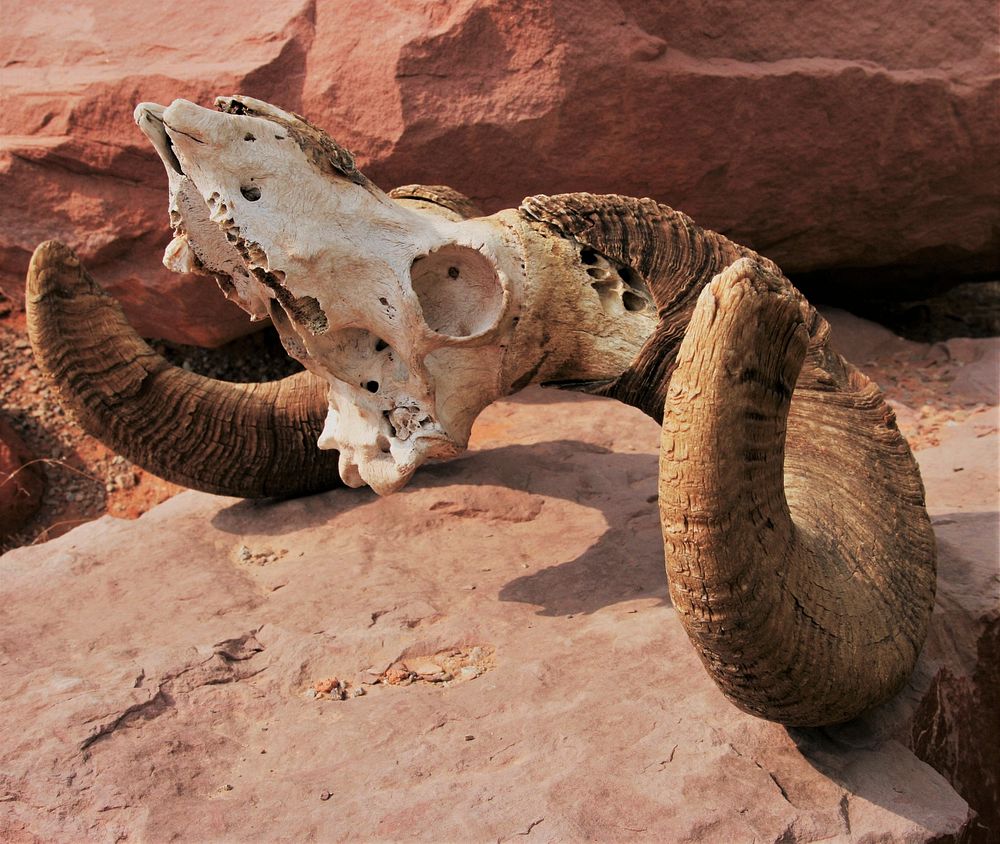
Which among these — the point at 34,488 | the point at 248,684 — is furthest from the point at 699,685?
the point at 34,488

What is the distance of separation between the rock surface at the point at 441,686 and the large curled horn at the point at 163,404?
0.20 meters

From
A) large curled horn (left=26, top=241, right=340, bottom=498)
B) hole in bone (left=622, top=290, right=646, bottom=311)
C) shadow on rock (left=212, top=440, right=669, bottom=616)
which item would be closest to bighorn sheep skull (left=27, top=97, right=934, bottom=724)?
hole in bone (left=622, top=290, right=646, bottom=311)

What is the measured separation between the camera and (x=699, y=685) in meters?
2.79

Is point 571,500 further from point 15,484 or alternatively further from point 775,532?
point 15,484

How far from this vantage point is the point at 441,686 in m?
2.94

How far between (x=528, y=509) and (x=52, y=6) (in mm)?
3539

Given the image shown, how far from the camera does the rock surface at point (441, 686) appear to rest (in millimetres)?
2363

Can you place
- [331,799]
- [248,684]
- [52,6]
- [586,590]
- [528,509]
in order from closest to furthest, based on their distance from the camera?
[331,799] < [248,684] < [586,590] < [528,509] < [52,6]

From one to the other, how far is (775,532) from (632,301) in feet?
4.04

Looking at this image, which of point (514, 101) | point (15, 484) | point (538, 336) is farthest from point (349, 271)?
point (15, 484)

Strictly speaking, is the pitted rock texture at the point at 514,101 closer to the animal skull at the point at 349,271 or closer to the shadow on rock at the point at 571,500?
the shadow on rock at the point at 571,500

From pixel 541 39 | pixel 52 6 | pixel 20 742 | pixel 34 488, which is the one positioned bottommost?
pixel 34 488

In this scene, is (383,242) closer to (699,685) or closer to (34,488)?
(699,685)

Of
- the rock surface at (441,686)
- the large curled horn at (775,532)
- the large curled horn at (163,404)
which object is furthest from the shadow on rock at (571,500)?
the large curled horn at (775,532)
